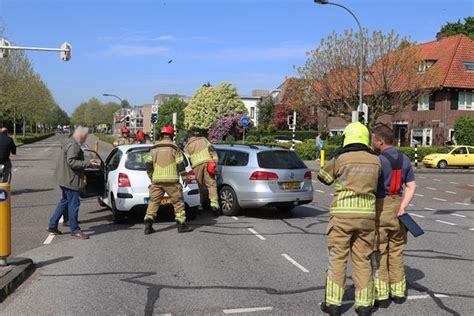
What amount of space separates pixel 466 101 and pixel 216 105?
33.5 metres

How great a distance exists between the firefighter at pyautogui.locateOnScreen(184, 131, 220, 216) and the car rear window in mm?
988

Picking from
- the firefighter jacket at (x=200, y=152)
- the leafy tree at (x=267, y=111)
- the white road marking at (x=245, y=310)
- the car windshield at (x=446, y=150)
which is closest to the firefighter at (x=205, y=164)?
the firefighter jacket at (x=200, y=152)

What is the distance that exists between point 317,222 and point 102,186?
4313mm

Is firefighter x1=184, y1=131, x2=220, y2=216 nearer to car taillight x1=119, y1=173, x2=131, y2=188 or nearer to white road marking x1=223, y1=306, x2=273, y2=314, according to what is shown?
car taillight x1=119, y1=173, x2=131, y2=188

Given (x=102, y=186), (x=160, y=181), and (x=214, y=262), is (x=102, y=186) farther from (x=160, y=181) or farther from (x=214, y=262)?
(x=214, y=262)

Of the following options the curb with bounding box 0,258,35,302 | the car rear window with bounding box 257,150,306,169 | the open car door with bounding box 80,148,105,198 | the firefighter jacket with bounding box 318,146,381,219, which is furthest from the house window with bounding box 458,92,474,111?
the curb with bounding box 0,258,35,302

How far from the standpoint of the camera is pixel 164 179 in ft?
27.1

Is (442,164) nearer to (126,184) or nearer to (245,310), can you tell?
(126,184)

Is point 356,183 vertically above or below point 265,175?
above

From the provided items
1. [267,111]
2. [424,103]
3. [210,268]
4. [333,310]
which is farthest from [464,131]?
[267,111]

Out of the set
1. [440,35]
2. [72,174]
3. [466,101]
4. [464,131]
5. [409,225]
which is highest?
[440,35]

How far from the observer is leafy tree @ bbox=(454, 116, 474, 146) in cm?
3550

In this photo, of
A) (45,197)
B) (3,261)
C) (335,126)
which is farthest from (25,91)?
(3,261)

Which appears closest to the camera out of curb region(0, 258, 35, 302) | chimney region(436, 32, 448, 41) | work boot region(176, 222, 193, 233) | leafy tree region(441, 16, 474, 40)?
curb region(0, 258, 35, 302)
